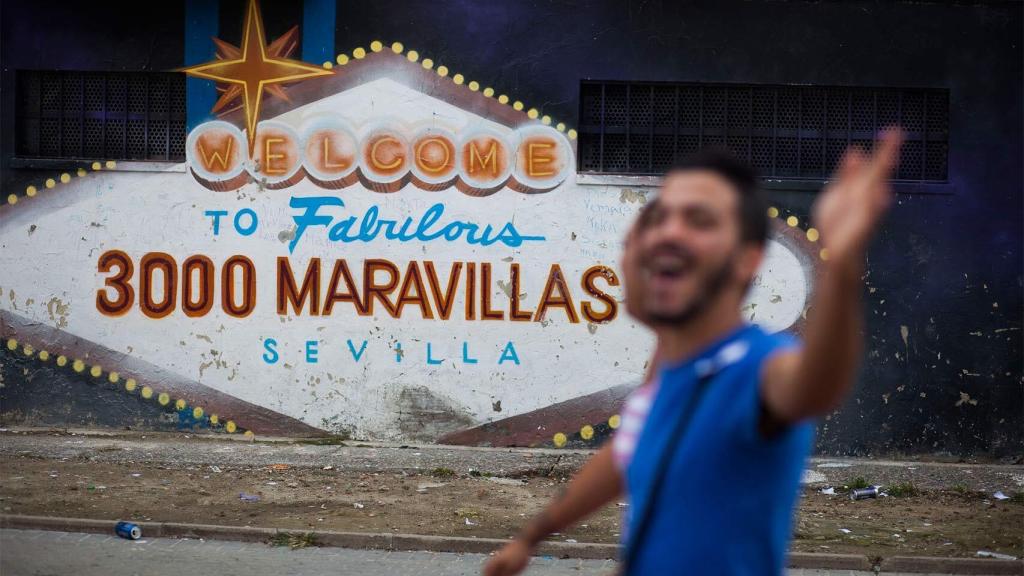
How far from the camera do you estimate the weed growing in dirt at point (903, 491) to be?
8.91m

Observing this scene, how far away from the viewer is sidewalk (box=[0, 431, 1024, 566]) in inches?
300

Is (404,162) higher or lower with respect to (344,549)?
higher

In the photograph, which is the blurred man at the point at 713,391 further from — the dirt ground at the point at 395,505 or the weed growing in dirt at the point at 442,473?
the weed growing in dirt at the point at 442,473

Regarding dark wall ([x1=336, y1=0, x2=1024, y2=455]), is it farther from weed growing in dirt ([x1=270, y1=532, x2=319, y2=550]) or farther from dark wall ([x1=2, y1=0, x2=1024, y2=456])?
weed growing in dirt ([x1=270, y1=532, x2=319, y2=550])

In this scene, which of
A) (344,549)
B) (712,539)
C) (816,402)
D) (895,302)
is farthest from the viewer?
(895,302)

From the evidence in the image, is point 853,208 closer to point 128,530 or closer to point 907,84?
point 128,530

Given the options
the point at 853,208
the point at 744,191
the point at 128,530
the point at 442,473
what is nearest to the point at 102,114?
the point at 442,473

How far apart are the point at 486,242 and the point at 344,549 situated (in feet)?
12.4

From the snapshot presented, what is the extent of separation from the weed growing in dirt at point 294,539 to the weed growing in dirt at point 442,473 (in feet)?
6.62

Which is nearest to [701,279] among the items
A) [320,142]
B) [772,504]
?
[772,504]

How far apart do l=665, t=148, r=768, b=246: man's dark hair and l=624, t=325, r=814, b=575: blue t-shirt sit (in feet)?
0.59

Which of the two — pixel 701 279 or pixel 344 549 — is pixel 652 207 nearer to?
pixel 701 279

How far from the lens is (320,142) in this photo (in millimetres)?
10398

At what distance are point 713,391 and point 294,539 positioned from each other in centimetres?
569
